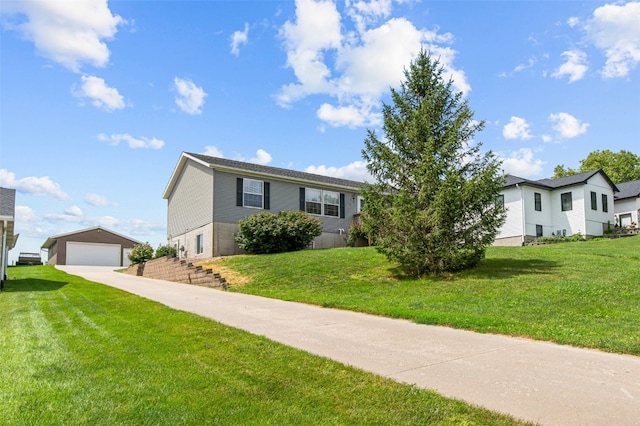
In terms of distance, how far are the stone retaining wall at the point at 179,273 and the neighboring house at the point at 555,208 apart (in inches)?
772

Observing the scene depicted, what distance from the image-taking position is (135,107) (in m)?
14.9

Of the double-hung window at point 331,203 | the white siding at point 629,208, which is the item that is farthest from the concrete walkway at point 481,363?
the white siding at point 629,208

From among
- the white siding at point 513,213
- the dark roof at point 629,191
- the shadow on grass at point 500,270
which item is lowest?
the shadow on grass at point 500,270

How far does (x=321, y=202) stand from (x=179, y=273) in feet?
33.1

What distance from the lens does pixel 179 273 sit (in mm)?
17594

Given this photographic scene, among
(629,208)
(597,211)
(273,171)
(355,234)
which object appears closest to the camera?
(355,234)

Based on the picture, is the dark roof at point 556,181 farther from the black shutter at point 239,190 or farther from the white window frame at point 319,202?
the black shutter at point 239,190

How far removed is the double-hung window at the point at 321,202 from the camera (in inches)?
966

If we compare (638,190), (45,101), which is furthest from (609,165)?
(45,101)

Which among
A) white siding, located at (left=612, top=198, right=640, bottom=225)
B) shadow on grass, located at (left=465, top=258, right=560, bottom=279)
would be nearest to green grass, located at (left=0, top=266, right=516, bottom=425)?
shadow on grass, located at (left=465, top=258, right=560, bottom=279)

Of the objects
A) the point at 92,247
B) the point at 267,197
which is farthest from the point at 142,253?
the point at 92,247

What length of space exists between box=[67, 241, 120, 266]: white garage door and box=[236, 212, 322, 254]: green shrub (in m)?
24.9

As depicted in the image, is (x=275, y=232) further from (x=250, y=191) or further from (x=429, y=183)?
(x=429, y=183)

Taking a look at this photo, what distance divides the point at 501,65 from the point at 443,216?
22.2 ft
